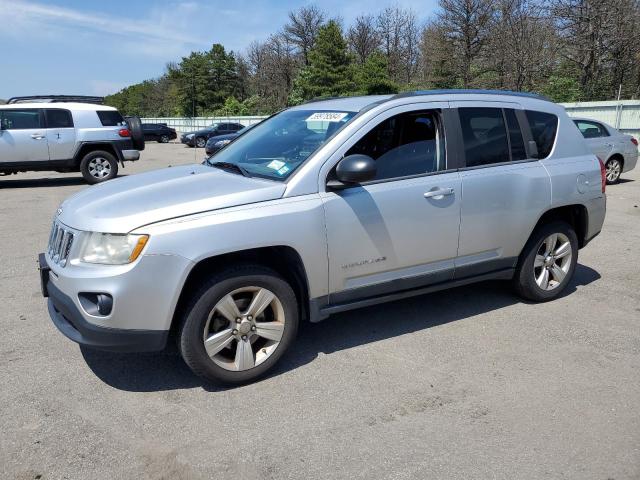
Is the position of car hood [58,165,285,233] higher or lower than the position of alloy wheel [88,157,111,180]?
higher

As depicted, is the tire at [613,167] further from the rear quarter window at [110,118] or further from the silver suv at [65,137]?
the rear quarter window at [110,118]

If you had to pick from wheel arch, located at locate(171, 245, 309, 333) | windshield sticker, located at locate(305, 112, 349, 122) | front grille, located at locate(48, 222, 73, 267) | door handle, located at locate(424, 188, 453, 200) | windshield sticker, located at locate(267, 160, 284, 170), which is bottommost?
wheel arch, located at locate(171, 245, 309, 333)

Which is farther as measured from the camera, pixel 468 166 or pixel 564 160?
pixel 564 160

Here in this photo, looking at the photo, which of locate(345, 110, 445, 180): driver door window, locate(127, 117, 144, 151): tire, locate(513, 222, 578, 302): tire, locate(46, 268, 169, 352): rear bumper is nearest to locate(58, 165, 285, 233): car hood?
locate(46, 268, 169, 352): rear bumper

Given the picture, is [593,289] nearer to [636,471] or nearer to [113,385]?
[636,471]

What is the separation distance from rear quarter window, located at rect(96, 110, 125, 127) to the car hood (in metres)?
10.5

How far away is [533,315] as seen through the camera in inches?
187

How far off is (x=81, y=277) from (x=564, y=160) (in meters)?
4.08

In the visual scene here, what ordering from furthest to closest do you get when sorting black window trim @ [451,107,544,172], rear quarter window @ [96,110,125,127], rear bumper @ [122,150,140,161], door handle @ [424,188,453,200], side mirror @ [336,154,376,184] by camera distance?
rear bumper @ [122,150,140,161]
rear quarter window @ [96,110,125,127]
black window trim @ [451,107,544,172]
door handle @ [424,188,453,200]
side mirror @ [336,154,376,184]

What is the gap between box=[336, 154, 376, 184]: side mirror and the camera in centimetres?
355

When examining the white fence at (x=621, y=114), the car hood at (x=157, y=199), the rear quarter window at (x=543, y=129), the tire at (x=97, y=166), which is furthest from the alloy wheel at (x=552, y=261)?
the white fence at (x=621, y=114)

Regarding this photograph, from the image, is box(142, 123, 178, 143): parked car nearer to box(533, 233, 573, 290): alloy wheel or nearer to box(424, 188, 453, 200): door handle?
box(533, 233, 573, 290): alloy wheel

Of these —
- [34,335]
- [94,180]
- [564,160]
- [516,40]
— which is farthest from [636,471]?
[516,40]

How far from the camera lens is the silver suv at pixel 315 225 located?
10.5 ft
